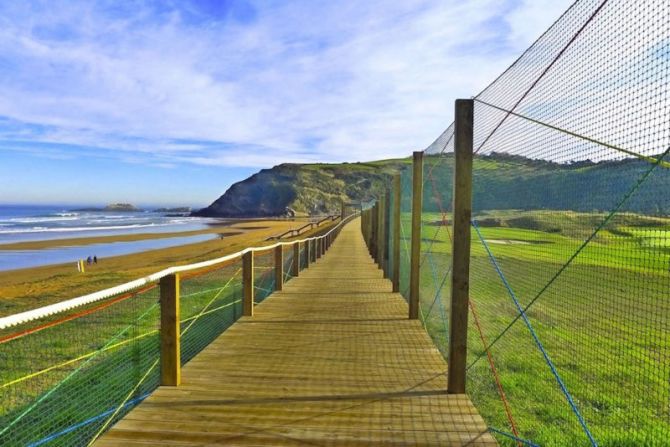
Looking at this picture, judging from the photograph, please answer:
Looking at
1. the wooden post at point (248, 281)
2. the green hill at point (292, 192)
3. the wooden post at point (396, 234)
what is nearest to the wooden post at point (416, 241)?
the wooden post at point (396, 234)

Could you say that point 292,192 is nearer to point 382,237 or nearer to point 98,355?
point 382,237

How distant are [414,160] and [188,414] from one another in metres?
4.10

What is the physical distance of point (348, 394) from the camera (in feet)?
11.3

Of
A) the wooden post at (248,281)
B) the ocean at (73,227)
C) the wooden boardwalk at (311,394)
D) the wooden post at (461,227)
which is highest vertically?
the wooden post at (461,227)

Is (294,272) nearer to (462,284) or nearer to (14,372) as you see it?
(14,372)

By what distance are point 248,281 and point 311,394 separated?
2604 mm

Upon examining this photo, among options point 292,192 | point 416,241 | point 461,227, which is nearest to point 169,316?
point 461,227

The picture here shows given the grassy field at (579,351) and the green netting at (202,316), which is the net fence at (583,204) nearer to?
the grassy field at (579,351)

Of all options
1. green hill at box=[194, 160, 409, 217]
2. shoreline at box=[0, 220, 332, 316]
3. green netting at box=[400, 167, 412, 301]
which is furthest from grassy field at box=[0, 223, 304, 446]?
green hill at box=[194, 160, 409, 217]

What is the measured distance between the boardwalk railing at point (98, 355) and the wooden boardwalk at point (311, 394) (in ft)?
0.93

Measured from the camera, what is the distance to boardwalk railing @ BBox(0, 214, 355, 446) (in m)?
3.24

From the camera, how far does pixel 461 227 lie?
10.9ft

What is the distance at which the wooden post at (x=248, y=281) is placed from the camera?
5.64 meters

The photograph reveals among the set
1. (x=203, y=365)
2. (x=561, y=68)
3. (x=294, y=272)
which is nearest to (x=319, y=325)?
(x=203, y=365)
